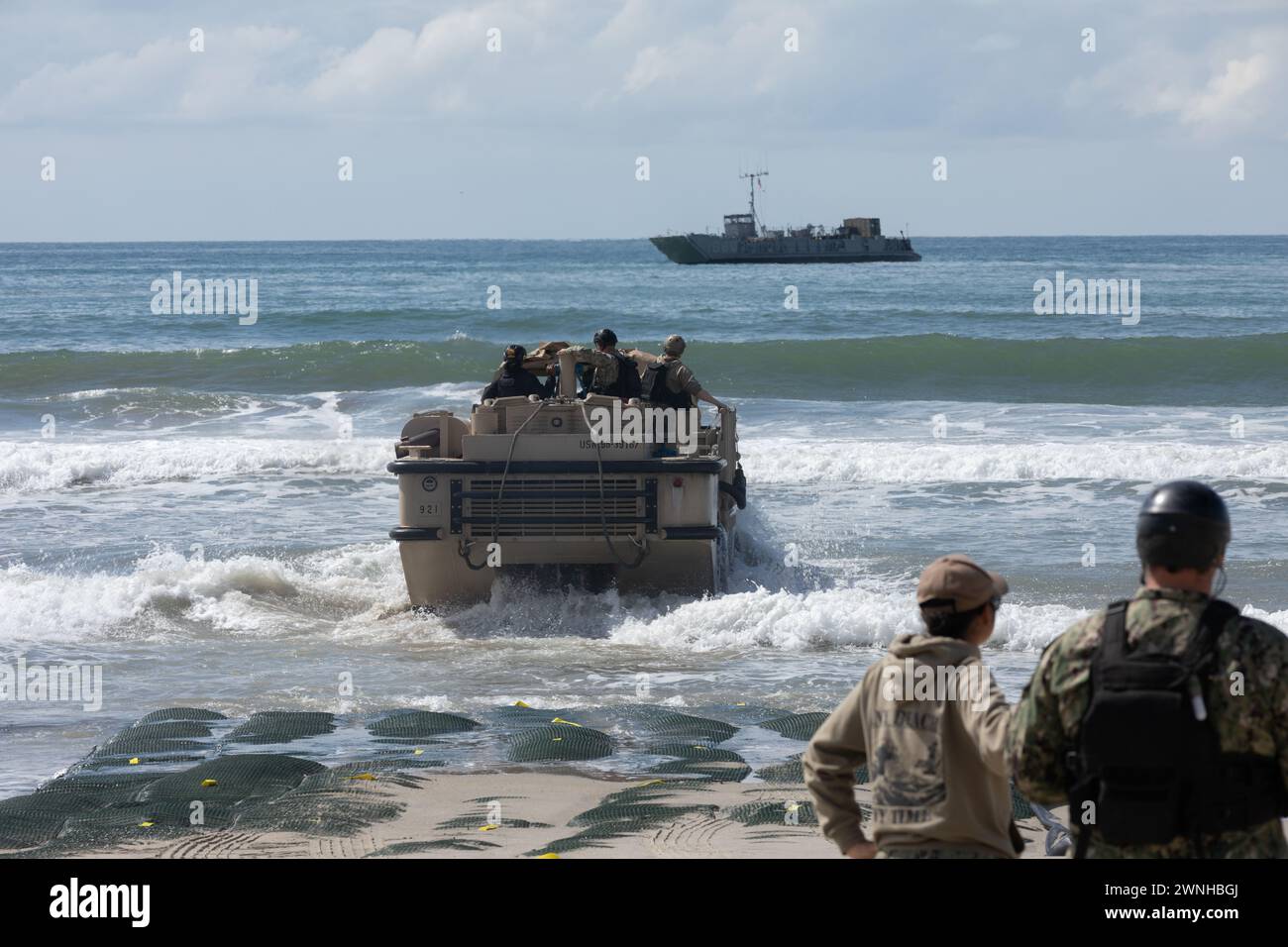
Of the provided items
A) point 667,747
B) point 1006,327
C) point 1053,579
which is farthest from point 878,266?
point 667,747

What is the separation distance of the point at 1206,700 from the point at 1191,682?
0.04 metres

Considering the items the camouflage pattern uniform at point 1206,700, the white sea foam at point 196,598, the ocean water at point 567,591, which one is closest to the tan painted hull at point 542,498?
the ocean water at point 567,591

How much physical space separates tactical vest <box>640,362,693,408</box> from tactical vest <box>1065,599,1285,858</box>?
8329 millimetres

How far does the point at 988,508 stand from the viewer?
17031mm

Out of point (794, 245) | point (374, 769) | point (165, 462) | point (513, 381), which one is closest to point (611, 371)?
point (513, 381)

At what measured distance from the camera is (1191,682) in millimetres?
3070

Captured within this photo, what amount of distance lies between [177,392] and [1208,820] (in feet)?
89.0

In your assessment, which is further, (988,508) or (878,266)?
(878,266)

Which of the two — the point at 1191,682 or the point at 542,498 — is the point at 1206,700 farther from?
the point at 542,498

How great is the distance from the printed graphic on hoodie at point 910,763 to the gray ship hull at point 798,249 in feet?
274

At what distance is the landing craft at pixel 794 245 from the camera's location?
86812 millimetres

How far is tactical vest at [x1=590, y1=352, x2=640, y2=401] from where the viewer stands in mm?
11312
